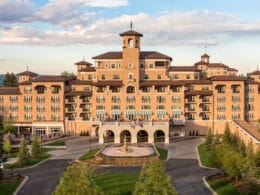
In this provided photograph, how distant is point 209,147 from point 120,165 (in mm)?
16817

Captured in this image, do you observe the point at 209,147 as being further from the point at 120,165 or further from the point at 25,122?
the point at 25,122

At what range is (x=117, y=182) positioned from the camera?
166 feet

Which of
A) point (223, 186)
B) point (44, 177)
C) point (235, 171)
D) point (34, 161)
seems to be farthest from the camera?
point (34, 161)

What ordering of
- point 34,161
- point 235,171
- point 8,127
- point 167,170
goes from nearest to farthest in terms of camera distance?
point 235,171 < point 167,170 < point 34,161 < point 8,127

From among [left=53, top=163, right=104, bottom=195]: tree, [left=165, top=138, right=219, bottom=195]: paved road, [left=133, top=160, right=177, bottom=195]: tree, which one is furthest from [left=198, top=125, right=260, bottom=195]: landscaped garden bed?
[left=53, top=163, right=104, bottom=195]: tree

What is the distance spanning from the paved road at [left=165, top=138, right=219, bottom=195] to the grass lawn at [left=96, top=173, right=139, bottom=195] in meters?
5.36

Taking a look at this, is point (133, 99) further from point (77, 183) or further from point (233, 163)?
point (77, 183)

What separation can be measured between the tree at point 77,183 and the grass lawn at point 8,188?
18.9 metres

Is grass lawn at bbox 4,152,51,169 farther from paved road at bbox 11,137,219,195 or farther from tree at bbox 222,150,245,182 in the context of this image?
tree at bbox 222,150,245,182

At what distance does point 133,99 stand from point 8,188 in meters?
48.2

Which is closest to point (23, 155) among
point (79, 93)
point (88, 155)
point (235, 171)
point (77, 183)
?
point (88, 155)

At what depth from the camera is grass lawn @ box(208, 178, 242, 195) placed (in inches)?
1827

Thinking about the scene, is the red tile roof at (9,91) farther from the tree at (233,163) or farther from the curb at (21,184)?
the tree at (233,163)

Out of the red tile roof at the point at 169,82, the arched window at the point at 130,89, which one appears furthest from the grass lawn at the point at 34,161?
the red tile roof at the point at 169,82
